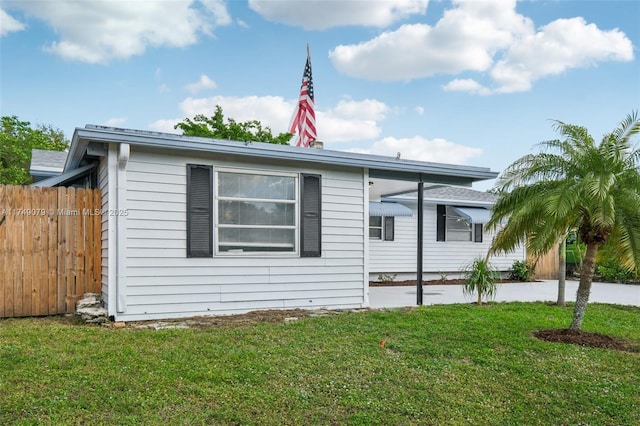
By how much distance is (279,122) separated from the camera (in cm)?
2641

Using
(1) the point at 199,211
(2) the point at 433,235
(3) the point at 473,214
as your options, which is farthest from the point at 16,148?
(3) the point at 473,214

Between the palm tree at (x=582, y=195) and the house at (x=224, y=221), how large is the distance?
244 cm

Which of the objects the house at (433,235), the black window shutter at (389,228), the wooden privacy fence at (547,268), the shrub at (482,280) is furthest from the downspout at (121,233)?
the wooden privacy fence at (547,268)

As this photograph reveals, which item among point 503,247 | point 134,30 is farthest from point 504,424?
point 134,30

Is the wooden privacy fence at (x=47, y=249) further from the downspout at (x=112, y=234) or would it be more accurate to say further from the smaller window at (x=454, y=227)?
the smaller window at (x=454, y=227)

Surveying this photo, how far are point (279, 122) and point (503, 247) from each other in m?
21.4

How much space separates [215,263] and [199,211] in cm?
80

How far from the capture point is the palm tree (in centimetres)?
528

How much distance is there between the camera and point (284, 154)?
23.1 ft

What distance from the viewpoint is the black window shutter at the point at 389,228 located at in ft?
45.1

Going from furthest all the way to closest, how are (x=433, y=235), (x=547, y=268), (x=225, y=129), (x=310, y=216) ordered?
1. (x=225, y=129)
2. (x=547, y=268)
3. (x=433, y=235)
4. (x=310, y=216)

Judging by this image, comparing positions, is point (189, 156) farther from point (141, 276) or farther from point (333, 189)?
point (333, 189)

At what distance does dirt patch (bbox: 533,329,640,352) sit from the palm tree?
16 centimetres

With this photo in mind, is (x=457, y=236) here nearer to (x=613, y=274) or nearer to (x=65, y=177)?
(x=613, y=274)
